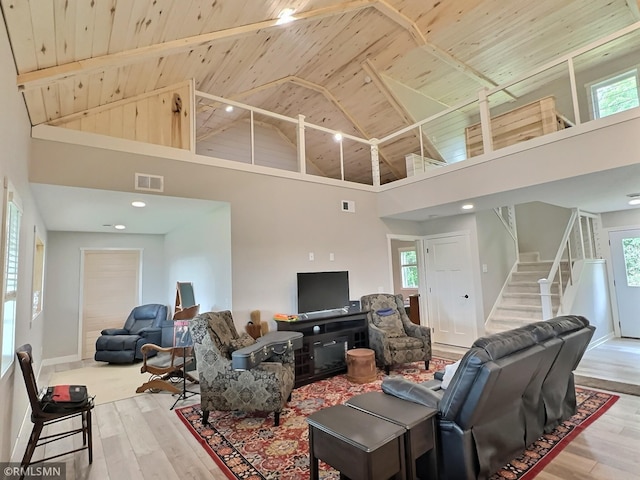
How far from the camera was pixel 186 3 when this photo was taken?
281 centimetres

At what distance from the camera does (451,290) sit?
6215 mm

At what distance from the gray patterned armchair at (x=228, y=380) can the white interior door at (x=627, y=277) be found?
659cm

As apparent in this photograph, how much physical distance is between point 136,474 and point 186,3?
12.1 feet

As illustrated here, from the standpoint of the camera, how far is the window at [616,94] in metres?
5.63

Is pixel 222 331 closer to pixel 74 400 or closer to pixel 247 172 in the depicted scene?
pixel 74 400

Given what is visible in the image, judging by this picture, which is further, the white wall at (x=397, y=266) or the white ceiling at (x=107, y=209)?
the white wall at (x=397, y=266)

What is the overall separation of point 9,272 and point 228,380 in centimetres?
190

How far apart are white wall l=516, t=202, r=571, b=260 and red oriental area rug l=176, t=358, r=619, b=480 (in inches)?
167

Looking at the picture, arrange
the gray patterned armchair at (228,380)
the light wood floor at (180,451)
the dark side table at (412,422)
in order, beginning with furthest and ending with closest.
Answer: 1. the gray patterned armchair at (228,380)
2. the light wood floor at (180,451)
3. the dark side table at (412,422)

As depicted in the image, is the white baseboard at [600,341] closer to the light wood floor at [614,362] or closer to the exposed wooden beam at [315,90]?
the light wood floor at [614,362]

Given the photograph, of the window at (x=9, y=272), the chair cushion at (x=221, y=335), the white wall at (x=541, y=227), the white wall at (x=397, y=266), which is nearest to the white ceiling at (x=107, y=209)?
the window at (x=9, y=272)

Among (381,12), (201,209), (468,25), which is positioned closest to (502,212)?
(468,25)

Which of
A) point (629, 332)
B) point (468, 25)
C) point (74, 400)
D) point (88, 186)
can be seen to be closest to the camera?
point (74, 400)

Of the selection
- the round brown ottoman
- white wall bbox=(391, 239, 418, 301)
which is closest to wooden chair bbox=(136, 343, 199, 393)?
the round brown ottoman
